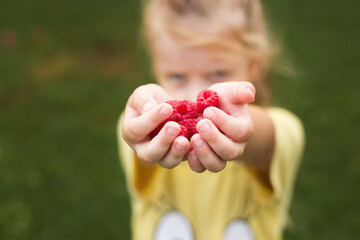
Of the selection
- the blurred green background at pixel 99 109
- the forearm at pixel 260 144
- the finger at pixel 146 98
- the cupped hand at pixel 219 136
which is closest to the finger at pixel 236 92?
the cupped hand at pixel 219 136

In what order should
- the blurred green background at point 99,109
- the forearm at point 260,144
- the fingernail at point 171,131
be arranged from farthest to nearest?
the blurred green background at point 99,109
the forearm at point 260,144
the fingernail at point 171,131

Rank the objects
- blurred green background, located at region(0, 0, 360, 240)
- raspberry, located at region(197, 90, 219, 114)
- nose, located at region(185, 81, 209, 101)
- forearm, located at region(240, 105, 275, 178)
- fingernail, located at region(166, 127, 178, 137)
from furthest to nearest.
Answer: blurred green background, located at region(0, 0, 360, 240), nose, located at region(185, 81, 209, 101), forearm, located at region(240, 105, 275, 178), raspberry, located at region(197, 90, 219, 114), fingernail, located at region(166, 127, 178, 137)

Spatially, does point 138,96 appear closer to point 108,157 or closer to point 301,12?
point 108,157

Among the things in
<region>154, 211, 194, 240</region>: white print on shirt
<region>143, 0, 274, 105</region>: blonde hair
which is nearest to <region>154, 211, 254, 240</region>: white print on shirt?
<region>154, 211, 194, 240</region>: white print on shirt

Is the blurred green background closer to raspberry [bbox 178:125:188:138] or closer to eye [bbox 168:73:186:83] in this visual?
eye [bbox 168:73:186:83]

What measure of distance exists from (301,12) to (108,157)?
2347 millimetres

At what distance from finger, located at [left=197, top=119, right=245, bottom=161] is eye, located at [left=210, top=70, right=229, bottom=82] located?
547 mm

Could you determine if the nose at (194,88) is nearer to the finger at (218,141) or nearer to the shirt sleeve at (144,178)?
the shirt sleeve at (144,178)

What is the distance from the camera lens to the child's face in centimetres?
133

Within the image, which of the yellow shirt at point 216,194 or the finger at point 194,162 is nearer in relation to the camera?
the finger at point 194,162

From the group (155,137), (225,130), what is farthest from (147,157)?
(225,130)

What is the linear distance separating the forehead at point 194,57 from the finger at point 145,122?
0.54 metres

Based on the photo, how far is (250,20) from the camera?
1464mm

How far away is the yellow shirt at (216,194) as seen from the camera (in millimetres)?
1372
